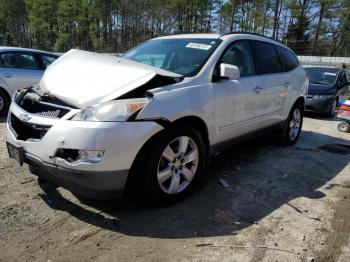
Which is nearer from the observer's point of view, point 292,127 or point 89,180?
point 89,180

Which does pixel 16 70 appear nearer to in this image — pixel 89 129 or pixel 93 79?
pixel 93 79

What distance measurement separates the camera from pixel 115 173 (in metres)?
2.93

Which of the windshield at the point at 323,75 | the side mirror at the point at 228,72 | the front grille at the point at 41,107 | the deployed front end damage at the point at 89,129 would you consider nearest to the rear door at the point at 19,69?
the front grille at the point at 41,107

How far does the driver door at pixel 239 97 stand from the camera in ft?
13.0

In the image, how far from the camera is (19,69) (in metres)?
8.02

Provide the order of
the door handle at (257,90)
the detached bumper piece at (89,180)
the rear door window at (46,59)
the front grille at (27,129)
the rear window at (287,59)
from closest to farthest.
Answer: the detached bumper piece at (89,180) < the front grille at (27,129) < the door handle at (257,90) < the rear window at (287,59) < the rear door window at (46,59)

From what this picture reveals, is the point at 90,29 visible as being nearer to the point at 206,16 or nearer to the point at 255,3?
the point at 206,16

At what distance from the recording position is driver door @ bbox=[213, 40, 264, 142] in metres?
3.95

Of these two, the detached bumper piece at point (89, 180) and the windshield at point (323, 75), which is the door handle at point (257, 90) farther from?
the windshield at point (323, 75)

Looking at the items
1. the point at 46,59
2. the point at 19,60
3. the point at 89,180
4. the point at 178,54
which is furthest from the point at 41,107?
the point at 46,59

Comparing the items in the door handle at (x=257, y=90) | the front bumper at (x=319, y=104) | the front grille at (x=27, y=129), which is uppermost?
the door handle at (x=257, y=90)

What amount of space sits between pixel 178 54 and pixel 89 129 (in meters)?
1.81

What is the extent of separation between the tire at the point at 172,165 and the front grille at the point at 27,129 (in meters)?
0.91

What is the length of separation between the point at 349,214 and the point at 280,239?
1.04 metres
